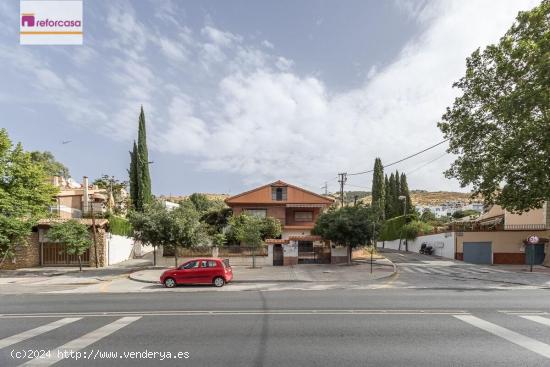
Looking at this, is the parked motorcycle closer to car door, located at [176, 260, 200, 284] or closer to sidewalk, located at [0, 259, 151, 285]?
car door, located at [176, 260, 200, 284]

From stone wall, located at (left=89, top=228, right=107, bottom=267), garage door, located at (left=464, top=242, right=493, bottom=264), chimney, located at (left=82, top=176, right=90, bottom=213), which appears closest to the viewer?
stone wall, located at (left=89, top=228, right=107, bottom=267)

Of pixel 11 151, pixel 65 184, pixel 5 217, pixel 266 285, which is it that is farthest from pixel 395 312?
pixel 65 184

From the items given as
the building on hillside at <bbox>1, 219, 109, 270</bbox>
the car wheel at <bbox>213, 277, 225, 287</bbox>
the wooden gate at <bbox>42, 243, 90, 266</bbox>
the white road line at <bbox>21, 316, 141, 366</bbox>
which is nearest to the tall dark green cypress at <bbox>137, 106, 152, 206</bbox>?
the building on hillside at <bbox>1, 219, 109, 270</bbox>

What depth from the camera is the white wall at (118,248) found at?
28.7m

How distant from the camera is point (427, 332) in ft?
27.6

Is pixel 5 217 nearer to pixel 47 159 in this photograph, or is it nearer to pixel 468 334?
pixel 468 334

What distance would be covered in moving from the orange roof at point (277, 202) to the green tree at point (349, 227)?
38.7 ft

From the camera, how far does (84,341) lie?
309 inches

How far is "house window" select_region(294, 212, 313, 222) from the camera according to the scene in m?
39.5

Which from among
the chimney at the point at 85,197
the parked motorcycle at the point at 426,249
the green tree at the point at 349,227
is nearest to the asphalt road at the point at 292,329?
the green tree at the point at 349,227

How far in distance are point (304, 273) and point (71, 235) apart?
1664 cm

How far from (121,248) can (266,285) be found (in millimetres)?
19382

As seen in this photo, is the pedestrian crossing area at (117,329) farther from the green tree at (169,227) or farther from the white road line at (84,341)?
the green tree at (169,227)

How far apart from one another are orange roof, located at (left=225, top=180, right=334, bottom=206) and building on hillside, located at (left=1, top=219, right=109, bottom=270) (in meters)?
14.7
